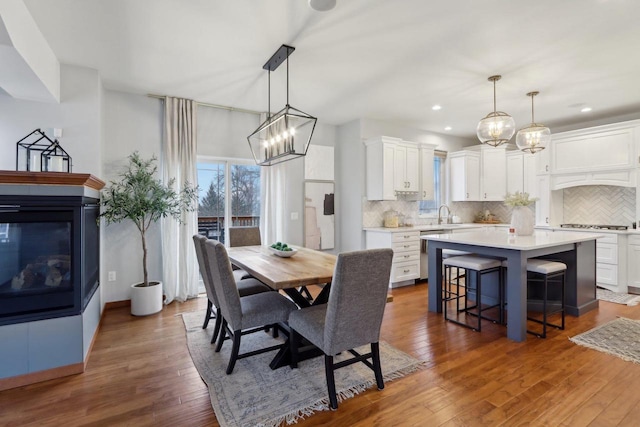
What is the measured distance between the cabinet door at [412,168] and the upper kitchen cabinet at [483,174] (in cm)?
116

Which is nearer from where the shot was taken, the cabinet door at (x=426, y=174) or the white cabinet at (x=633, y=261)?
the white cabinet at (x=633, y=261)

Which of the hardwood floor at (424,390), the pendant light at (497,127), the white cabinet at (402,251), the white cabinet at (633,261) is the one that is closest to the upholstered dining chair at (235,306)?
the hardwood floor at (424,390)

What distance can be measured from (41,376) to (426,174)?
5.47 m

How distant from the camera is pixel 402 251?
192 inches

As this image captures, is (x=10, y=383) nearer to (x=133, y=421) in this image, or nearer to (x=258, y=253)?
(x=133, y=421)

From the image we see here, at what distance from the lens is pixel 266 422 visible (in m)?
1.83

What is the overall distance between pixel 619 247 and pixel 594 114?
216cm

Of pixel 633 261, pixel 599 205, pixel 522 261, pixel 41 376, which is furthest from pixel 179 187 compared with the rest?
pixel 599 205

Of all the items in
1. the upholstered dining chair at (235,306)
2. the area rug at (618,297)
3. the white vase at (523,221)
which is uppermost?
the white vase at (523,221)

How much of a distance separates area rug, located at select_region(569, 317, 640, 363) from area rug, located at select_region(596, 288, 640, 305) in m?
0.86

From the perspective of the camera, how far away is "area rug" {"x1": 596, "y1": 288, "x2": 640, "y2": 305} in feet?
13.2

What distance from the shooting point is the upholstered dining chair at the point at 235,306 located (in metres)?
2.20

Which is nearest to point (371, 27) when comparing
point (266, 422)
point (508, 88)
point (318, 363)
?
point (508, 88)

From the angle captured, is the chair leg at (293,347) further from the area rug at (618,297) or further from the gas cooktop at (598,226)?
the gas cooktop at (598,226)
